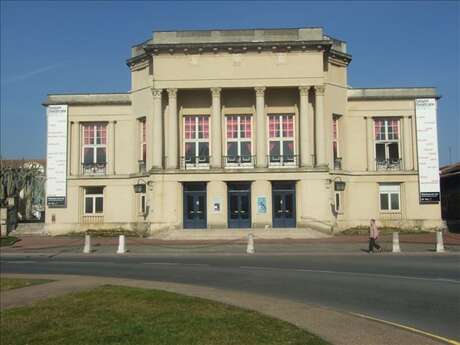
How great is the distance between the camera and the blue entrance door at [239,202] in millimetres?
42406

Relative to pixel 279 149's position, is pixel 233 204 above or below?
below

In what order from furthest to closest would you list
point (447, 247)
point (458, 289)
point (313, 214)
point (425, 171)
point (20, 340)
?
point (425, 171), point (313, 214), point (447, 247), point (458, 289), point (20, 340)

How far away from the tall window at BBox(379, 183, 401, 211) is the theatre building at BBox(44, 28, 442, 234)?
0.11 meters

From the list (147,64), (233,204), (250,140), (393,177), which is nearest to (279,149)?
(250,140)

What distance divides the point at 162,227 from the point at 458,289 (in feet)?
99.7

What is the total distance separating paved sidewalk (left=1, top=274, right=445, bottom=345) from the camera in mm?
7797

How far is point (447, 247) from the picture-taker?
2880 centimetres

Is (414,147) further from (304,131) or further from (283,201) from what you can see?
(283,201)

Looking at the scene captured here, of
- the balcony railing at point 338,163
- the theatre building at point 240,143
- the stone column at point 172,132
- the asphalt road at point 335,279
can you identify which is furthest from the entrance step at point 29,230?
the balcony railing at point 338,163

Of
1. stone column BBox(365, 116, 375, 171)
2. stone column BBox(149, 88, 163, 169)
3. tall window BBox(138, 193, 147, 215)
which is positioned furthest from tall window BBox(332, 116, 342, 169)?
tall window BBox(138, 193, 147, 215)

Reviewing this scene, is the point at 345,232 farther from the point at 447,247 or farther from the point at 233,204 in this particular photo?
the point at 447,247

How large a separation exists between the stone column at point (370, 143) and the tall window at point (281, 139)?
6.48 m

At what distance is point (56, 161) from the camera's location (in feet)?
152

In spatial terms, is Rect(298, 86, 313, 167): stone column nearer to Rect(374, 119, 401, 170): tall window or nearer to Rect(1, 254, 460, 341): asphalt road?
Rect(374, 119, 401, 170): tall window
